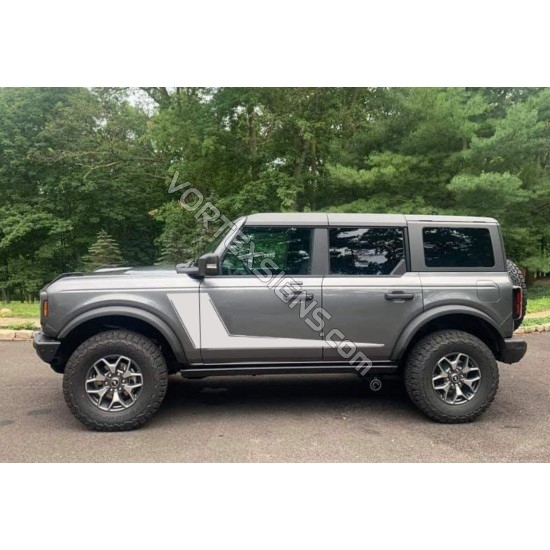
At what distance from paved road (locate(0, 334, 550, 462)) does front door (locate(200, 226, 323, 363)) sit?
640 mm

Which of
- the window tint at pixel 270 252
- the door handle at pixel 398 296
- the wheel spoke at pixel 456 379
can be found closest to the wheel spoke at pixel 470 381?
the wheel spoke at pixel 456 379

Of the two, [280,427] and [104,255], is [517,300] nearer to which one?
[280,427]

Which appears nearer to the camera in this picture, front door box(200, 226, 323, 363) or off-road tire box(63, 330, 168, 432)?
off-road tire box(63, 330, 168, 432)

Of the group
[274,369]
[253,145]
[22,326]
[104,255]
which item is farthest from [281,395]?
[253,145]

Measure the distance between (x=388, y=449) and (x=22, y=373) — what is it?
468 cm

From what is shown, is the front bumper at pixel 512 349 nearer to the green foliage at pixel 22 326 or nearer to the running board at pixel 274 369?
the running board at pixel 274 369

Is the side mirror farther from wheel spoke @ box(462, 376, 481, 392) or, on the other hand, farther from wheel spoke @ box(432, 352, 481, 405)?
wheel spoke @ box(462, 376, 481, 392)

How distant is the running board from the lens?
13.5ft

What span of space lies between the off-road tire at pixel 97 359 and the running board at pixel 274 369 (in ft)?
0.97

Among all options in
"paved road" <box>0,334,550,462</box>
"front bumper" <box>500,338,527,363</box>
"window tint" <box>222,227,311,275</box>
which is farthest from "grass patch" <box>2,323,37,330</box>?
"front bumper" <box>500,338,527,363</box>

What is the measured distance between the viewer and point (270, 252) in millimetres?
4223

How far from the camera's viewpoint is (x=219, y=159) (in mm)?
14703

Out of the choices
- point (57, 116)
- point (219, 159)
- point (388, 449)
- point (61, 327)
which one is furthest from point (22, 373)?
point (57, 116)

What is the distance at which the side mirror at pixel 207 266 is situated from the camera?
4.04 meters
